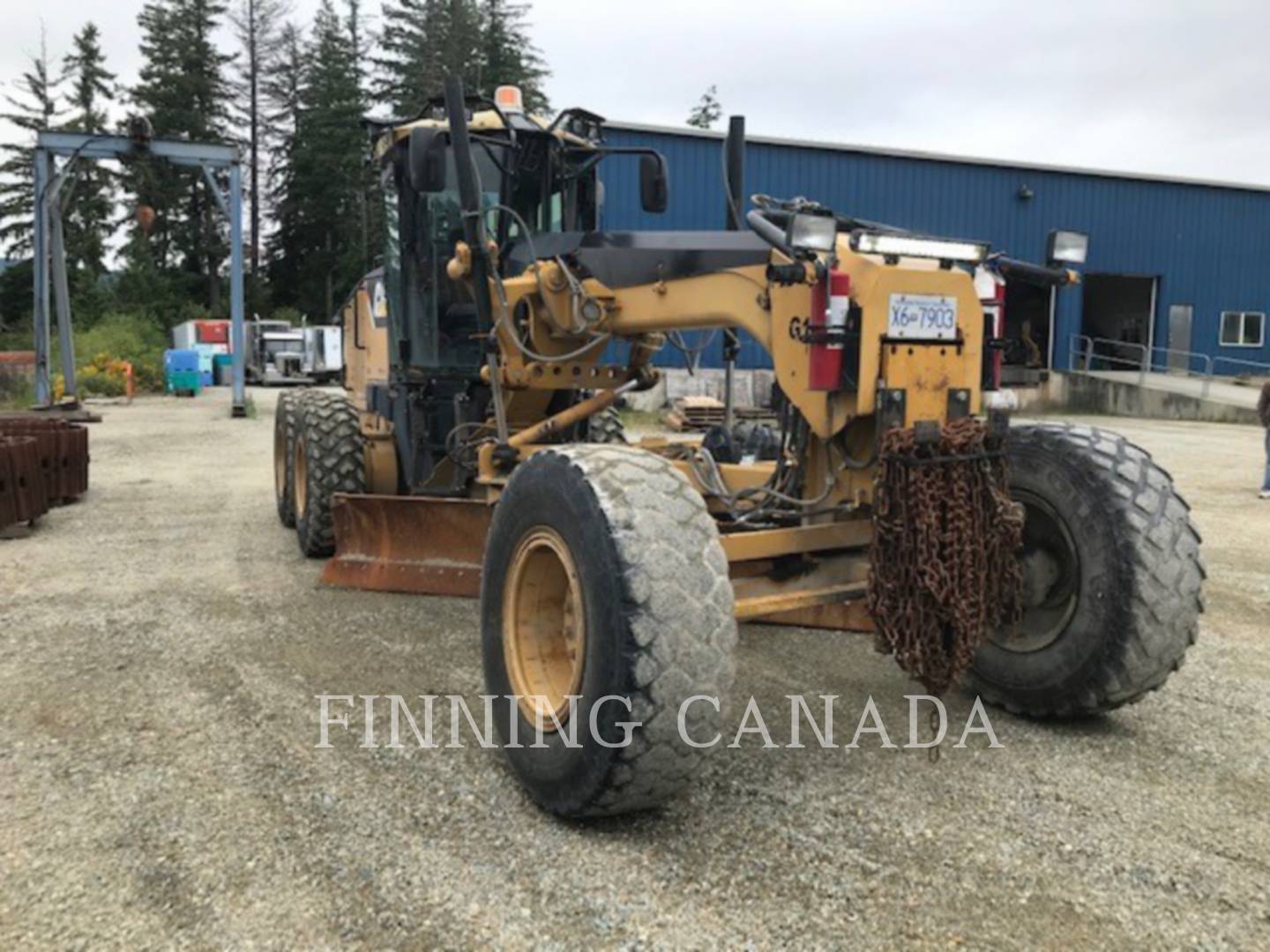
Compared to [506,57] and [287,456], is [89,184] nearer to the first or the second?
[506,57]

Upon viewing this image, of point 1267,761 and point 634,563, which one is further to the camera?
point 1267,761

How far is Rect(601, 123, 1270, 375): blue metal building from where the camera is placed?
895 inches

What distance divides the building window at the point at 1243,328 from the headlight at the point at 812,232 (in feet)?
100

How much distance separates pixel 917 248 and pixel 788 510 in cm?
114

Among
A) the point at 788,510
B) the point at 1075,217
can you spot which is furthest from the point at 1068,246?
the point at 1075,217

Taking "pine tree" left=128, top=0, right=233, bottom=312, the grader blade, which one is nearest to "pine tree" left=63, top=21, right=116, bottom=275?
"pine tree" left=128, top=0, right=233, bottom=312

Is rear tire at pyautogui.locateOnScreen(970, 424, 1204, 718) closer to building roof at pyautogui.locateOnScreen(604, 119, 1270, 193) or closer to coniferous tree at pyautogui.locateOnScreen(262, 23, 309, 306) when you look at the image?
building roof at pyautogui.locateOnScreen(604, 119, 1270, 193)

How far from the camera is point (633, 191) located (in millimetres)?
21172

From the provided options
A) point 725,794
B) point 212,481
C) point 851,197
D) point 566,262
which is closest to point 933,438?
point 725,794

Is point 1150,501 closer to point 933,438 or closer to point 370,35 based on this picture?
point 933,438

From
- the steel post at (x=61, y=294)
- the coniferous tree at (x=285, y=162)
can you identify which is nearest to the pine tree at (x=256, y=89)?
the coniferous tree at (x=285, y=162)

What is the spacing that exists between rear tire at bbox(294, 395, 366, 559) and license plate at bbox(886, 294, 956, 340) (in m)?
4.59

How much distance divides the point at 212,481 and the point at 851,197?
17.4 meters

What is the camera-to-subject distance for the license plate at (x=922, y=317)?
376cm
